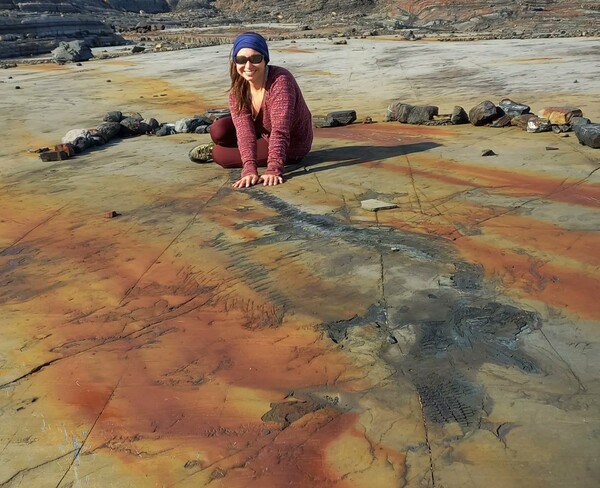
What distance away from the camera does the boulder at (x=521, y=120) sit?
17.4ft

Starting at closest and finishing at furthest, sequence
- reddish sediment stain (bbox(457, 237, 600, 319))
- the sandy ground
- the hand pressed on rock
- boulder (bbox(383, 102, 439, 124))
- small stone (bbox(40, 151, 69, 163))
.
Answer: the sandy ground < reddish sediment stain (bbox(457, 237, 600, 319)) < the hand pressed on rock < small stone (bbox(40, 151, 69, 163)) < boulder (bbox(383, 102, 439, 124))

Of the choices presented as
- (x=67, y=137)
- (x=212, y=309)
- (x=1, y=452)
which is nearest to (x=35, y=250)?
(x=212, y=309)

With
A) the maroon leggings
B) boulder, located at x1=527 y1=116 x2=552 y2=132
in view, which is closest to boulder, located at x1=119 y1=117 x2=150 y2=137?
the maroon leggings

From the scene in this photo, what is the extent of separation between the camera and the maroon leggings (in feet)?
15.0

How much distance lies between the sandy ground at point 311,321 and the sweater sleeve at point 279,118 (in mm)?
172

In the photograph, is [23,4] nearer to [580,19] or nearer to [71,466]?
[580,19]

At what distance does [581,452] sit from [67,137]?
499 cm

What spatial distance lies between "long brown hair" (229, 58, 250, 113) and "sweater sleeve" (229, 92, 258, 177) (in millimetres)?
31

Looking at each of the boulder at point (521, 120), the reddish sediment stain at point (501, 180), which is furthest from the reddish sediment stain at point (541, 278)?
the boulder at point (521, 120)

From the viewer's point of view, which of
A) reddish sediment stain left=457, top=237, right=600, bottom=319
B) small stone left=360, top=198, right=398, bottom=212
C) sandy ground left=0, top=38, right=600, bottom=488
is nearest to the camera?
sandy ground left=0, top=38, right=600, bottom=488

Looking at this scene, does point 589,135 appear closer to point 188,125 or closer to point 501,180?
point 501,180

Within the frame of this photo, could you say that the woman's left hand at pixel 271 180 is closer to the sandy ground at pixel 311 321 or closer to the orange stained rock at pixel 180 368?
the sandy ground at pixel 311 321

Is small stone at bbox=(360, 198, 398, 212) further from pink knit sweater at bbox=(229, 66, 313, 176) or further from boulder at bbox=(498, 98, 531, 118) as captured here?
boulder at bbox=(498, 98, 531, 118)

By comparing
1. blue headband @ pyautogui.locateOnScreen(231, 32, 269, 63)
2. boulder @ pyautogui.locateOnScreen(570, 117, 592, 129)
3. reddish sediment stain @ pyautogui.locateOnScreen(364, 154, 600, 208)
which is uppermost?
blue headband @ pyautogui.locateOnScreen(231, 32, 269, 63)
